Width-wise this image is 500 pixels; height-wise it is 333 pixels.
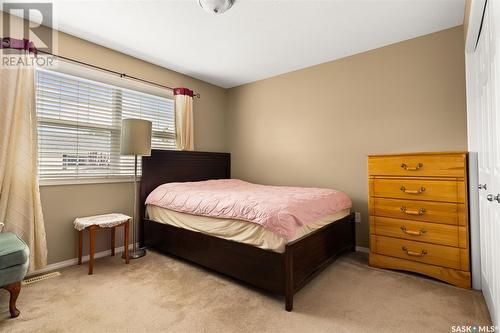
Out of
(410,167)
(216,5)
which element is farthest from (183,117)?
(410,167)

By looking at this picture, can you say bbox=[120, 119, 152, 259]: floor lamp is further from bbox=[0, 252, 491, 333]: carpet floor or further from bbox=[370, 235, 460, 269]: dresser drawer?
bbox=[370, 235, 460, 269]: dresser drawer

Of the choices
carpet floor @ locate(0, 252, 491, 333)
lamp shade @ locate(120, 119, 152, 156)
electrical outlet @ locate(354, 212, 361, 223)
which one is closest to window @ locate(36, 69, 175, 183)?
lamp shade @ locate(120, 119, 152, 156)

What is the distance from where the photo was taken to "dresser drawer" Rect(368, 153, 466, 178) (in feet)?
6.77

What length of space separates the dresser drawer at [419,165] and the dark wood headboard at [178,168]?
236 centimetres

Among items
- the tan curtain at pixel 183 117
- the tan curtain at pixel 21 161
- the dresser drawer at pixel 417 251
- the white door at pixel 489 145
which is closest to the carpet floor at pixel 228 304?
the dresser drawer at pixel 417 251

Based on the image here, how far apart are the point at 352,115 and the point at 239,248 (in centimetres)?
219

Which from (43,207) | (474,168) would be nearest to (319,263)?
(474,168)

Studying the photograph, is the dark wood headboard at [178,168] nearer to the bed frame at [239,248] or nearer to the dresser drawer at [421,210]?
the bed frame at [239,248]

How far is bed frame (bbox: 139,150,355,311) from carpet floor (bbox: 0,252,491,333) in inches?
5.6

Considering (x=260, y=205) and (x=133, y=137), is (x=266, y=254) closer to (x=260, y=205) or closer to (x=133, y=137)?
(x=260, y=205)

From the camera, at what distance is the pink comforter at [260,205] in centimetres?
182

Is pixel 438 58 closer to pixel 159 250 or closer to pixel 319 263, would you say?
pixel 319 263

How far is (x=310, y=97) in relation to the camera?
3.48 m

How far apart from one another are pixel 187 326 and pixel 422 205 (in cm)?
213
